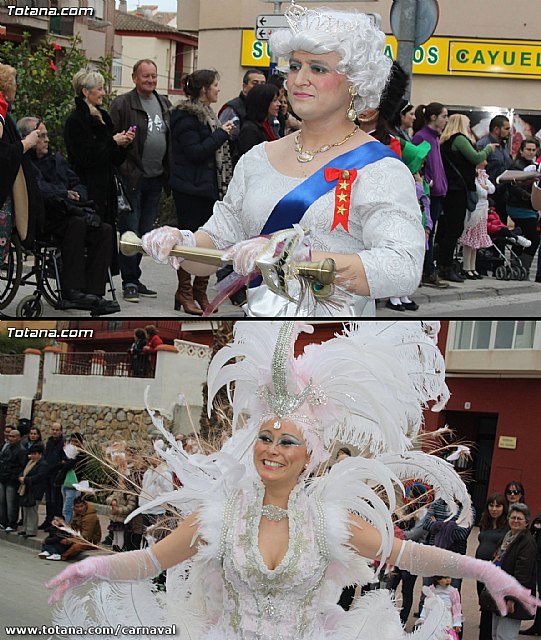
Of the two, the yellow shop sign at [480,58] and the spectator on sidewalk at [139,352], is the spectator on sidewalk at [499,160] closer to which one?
the spectator on sidewalk at [139,352]

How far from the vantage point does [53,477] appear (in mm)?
4367

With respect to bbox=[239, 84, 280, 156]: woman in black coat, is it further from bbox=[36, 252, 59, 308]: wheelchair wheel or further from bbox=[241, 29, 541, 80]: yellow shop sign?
bbox=[241, 29, 541, 80]: yellow shop sign

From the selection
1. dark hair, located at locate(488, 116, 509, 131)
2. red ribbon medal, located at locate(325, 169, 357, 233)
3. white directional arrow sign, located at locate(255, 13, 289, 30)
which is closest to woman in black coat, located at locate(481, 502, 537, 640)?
red ribbon medal, located at locate(325, 169, 357, 233)

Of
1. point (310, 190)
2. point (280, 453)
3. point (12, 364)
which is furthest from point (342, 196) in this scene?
point (12, 364)

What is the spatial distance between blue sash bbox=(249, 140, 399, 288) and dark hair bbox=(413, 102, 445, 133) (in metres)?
4.32

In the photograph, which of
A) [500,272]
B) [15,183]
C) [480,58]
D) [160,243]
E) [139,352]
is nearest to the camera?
[160,243]

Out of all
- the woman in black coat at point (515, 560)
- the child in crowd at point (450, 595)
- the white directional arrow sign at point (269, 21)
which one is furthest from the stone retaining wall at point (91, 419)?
the white directional arrow sign at point (269, 21)

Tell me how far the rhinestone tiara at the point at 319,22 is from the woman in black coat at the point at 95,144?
121 inches

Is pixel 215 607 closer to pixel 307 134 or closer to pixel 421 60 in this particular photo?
pixel 307 134

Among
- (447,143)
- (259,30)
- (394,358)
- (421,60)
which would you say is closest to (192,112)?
(259,30)

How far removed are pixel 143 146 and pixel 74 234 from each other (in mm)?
770

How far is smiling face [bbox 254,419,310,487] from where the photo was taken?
285 cm

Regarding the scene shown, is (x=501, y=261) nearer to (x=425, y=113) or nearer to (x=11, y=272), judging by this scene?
(x=425, y=113)

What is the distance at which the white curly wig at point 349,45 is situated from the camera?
2.63m
